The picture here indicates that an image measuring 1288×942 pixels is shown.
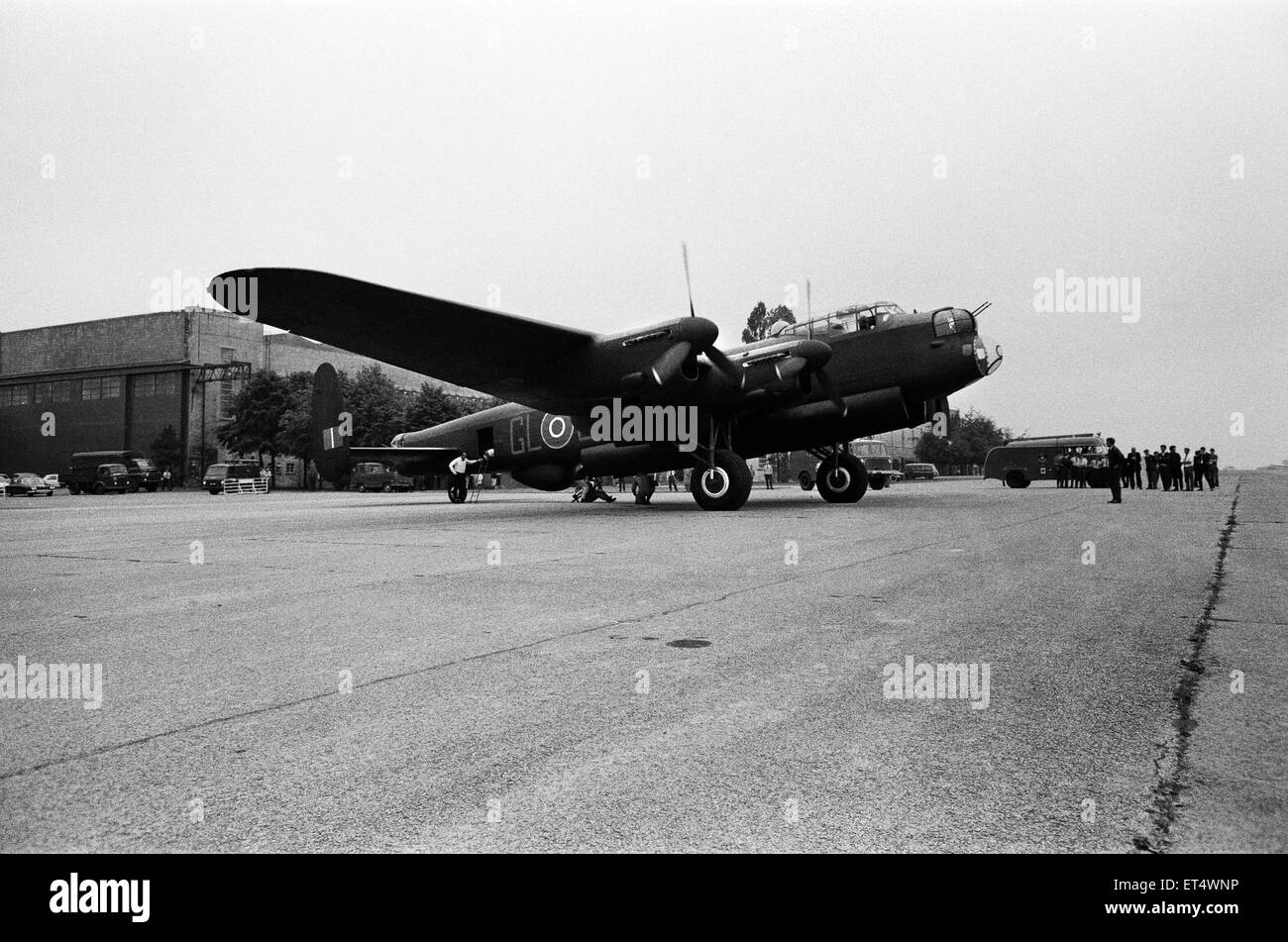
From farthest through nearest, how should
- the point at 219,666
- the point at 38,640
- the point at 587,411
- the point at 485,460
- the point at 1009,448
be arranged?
the point at 1009,448 → the point at 485,460 → the point at 587,411 → the point at 38,640 → the point at 219,666

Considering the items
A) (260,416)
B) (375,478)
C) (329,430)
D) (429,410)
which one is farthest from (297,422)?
(329,430)

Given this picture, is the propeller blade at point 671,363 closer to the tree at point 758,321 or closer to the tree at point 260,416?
the tree at point 758,321

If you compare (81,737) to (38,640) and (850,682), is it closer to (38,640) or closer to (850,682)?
(38,640)

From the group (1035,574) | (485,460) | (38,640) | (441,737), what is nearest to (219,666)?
(38,640)

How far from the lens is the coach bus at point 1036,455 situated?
43312 millimetres

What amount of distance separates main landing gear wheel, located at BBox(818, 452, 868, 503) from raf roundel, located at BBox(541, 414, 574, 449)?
21.2ft

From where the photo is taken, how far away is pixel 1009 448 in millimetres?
45812

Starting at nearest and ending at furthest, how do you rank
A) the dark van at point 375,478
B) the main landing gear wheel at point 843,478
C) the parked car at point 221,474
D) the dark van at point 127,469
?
1. the main landing gear wheel at point 843,478
2. the parked car at point 221,474
3. the dark van at point 127,469
4. the dark van at point 375,478

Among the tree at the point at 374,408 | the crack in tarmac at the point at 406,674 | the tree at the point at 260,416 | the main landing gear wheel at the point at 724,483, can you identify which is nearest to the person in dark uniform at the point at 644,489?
the main landing gear wheel at the point at 724,483

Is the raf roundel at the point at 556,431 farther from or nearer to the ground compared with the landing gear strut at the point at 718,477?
farther from the ground

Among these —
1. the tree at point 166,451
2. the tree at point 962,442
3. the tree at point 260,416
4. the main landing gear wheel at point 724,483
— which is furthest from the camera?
the tree at point 962,442

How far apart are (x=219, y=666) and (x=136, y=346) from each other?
90608mm

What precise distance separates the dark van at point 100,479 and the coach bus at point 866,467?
40940 millimetres

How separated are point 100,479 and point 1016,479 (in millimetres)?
53534
